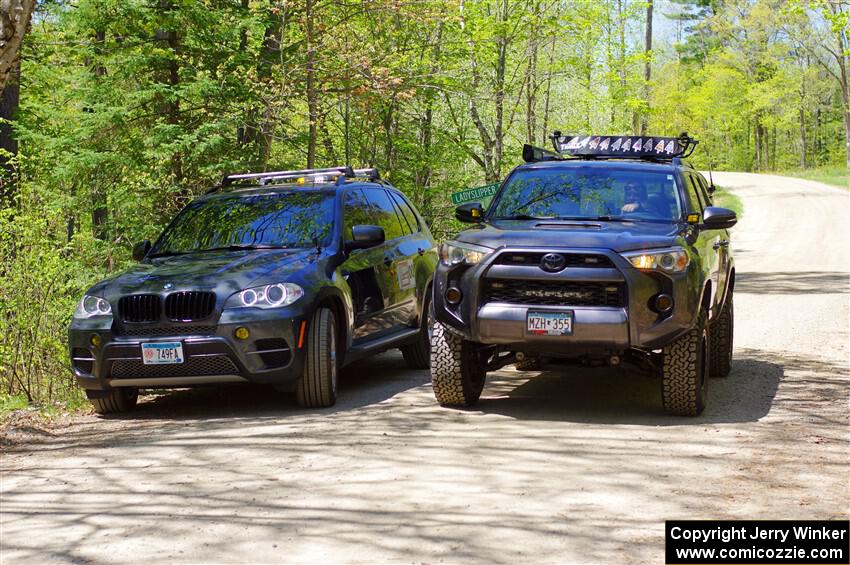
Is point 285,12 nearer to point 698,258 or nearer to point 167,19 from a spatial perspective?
point 167,19

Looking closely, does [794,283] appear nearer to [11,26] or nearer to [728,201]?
[11,26]

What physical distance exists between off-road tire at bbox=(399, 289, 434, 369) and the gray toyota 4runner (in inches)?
85.2

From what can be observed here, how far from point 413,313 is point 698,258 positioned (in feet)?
11.6

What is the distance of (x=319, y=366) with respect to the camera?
852cm

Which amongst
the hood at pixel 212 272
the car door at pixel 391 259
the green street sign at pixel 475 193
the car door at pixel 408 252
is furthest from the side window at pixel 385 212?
the green street sign at pixel 475 193

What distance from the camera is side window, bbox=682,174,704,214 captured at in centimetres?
905

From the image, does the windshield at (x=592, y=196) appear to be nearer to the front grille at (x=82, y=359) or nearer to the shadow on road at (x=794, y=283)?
the front grille at (x=82, y=359)

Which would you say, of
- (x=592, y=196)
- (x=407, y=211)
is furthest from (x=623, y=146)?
(x=407, y=211)

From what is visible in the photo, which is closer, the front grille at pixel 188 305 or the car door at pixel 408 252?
the front grille at pixel 188 305

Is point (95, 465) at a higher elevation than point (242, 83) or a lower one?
lower

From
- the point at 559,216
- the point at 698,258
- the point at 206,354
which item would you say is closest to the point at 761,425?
the point at 698,258

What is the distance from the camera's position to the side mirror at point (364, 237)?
928 centimetres

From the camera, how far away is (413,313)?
35.4ft

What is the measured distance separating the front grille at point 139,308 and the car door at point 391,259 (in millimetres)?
2387
